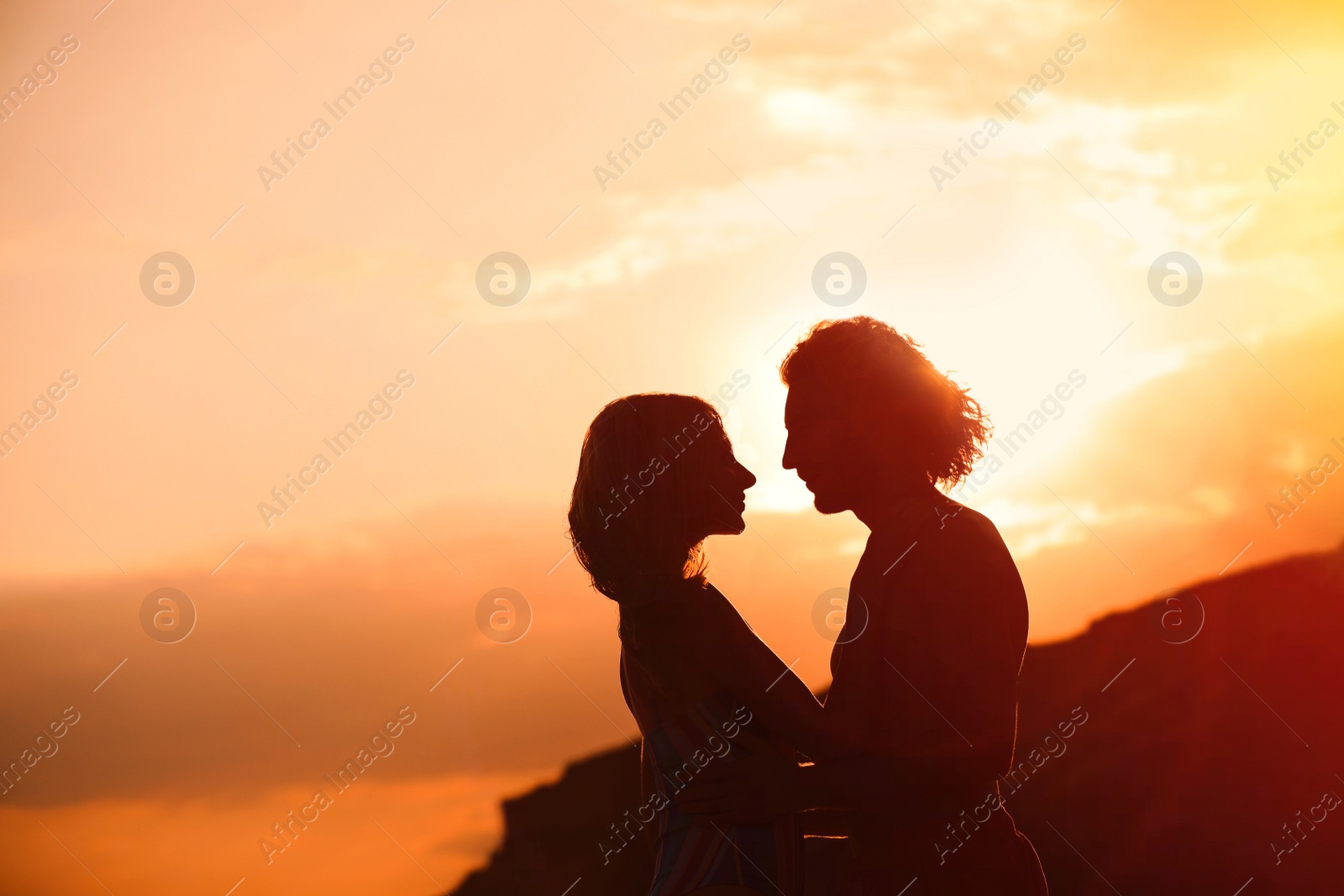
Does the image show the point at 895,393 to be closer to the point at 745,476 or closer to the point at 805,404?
the point at 805,404

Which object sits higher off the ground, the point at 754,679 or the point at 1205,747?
the point at 754,679

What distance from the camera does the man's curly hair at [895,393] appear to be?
3.94 metres

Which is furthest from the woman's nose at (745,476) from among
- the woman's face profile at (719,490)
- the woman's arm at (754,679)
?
the woman's arm at (754,679)

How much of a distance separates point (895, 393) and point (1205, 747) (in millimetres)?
16848

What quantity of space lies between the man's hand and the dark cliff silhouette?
1234cm

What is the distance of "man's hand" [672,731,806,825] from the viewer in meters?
3.18

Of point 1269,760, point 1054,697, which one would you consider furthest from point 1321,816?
point 1054,697

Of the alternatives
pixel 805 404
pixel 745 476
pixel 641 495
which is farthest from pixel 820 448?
pixel 641 495

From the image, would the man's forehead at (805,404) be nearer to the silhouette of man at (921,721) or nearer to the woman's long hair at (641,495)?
the silhouette of man at (921,721)

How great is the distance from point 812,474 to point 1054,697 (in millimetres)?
17069

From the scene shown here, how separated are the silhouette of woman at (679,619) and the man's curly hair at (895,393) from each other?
88 cm

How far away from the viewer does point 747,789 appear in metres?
3.23

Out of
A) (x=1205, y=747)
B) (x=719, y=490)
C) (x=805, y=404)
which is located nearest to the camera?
(x=719, y=490)

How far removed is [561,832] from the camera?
3469 cm
